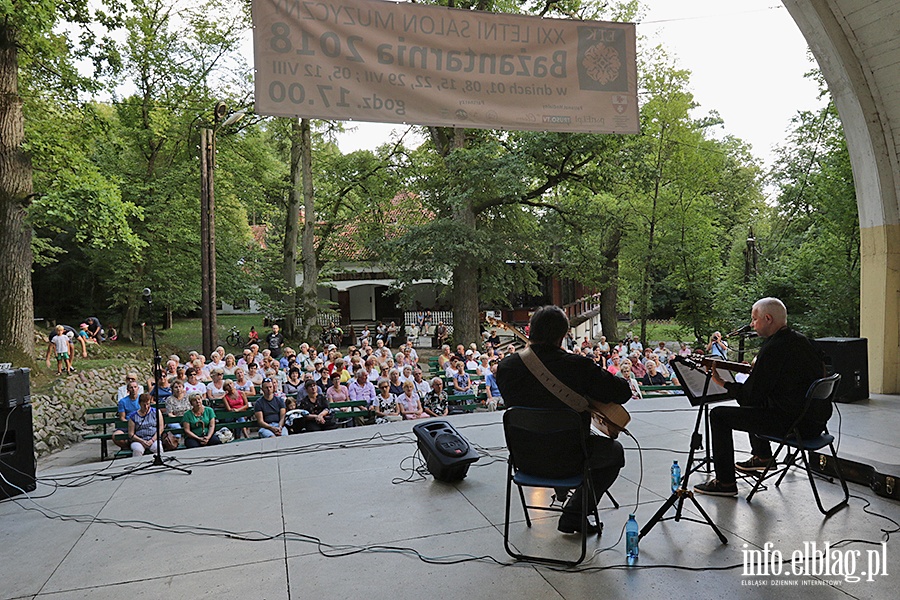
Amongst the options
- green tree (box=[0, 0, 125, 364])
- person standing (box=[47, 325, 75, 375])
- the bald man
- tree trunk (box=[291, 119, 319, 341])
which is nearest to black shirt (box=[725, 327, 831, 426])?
the bald man

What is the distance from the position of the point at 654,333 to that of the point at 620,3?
17079 millimetres

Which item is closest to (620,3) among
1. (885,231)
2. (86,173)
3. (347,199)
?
(347,199)

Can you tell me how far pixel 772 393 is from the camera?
3875mm

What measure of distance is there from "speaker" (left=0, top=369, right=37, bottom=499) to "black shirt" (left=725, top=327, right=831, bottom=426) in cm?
538

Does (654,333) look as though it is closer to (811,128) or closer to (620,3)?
(811,128)

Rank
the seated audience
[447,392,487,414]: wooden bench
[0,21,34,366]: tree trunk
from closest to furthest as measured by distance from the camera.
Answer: the seated audience, [447,392,487,414]: wooden bench, [0,21,34,366]: tree trunk

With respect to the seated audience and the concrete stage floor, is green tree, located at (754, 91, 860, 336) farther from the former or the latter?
the seated audience

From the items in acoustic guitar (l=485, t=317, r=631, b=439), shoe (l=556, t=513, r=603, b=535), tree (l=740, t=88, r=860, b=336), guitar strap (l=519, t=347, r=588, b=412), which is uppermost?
tree (l=740, t=88, r=860, b=336)

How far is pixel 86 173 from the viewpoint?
1329 cm

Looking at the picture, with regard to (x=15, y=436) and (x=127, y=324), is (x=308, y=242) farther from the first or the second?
(x=15, y=436)

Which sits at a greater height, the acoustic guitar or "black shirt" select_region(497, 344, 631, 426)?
"black shirt" select_region(497, 344, 631, 426)

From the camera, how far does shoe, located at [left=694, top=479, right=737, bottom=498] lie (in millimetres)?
4094

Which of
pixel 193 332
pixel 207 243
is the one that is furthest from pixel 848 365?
pixel 193 332

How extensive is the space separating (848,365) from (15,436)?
27.4 feet
